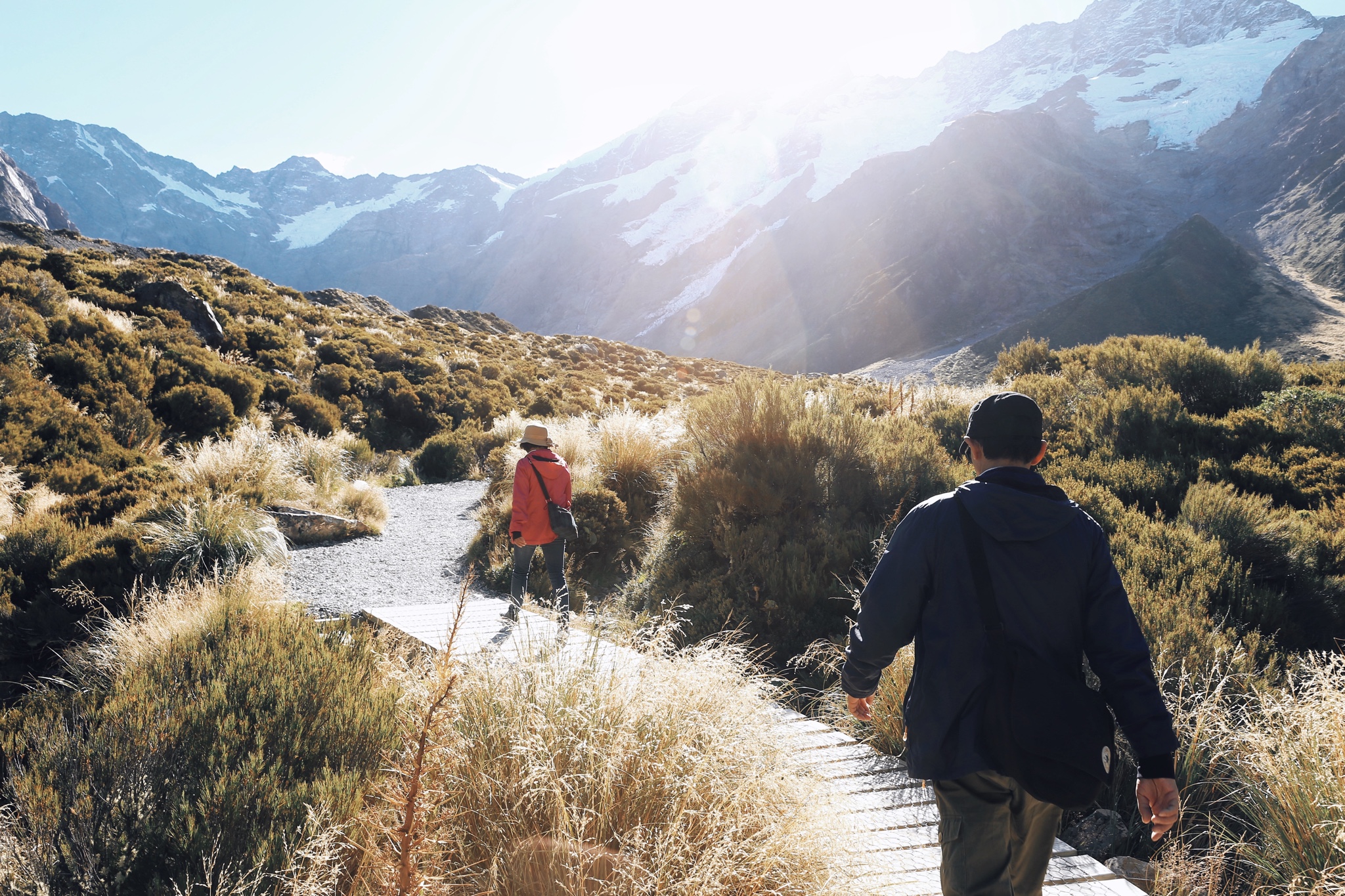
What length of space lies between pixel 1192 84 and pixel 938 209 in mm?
90846

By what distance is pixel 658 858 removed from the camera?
1.87 m

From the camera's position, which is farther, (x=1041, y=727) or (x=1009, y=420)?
(x=1009, y=420)

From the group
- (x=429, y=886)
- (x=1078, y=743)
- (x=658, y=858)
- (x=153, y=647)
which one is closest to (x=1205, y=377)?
(x=1078, y=743)

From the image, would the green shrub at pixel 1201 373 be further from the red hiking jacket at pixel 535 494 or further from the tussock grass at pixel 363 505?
the tussock grass at pixel 363 505

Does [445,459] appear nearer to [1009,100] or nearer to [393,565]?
[393,565]

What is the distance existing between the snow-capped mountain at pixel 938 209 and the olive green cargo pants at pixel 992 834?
88831 millimetres

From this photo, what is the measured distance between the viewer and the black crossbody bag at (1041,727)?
1603 millimetres

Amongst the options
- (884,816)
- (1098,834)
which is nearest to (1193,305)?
(1098,834)

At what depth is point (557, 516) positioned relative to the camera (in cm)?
534

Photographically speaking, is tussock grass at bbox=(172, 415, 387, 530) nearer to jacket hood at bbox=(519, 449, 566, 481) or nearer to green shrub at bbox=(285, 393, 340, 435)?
green shrub at bbox=(285, 393, 340, 435)

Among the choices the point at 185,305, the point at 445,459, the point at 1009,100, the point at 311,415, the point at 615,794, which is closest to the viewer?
the point at 615,794

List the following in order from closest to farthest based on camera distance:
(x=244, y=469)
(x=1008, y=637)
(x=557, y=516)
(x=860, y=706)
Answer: (x=1008, y=637), (x=860, y=706), (x=557, y=516), (x=244, y=469)

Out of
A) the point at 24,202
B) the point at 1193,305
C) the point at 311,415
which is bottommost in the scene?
the point at 1193,305

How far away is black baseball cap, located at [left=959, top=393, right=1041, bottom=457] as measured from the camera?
1901mm
